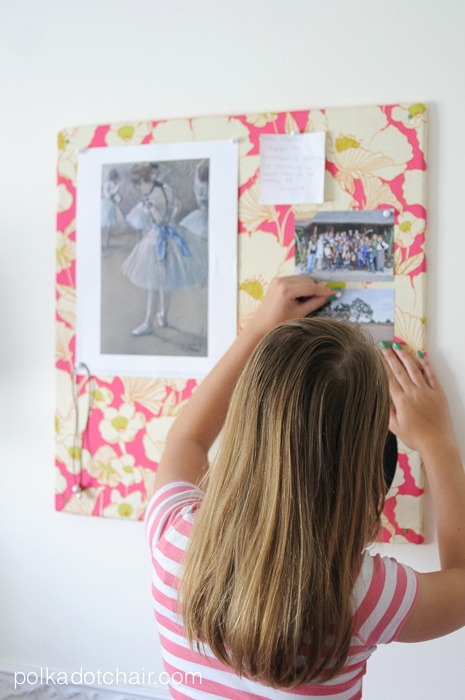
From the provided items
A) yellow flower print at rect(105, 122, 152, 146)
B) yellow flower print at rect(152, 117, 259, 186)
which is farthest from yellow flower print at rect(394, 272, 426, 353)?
yellow flower print at rect(105, 122, 152, 146)

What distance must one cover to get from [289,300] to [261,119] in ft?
1.16

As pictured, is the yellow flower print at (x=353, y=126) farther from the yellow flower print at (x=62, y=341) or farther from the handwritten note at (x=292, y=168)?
the yellow flower print at (x=62, y=341)

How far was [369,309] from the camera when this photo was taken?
117 centimetres

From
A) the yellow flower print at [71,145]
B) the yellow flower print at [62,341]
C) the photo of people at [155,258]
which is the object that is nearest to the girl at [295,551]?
the photo of people at [155,258]

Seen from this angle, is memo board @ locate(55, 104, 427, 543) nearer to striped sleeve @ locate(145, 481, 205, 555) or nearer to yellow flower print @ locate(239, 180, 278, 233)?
yellow flower print @ locate(239, 180, 278, 233)

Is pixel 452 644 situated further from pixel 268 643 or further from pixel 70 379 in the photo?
pixel 70 379

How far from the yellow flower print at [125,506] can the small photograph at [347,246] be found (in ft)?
1.83

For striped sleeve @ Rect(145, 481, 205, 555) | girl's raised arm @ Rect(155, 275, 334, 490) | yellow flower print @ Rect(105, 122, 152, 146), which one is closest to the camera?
striped sleeve @ Rect(145, 481, 205, 555)

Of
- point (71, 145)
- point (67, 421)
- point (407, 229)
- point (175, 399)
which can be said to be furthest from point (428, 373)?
point (71, 145)

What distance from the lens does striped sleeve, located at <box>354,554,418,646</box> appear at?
716 millimetres

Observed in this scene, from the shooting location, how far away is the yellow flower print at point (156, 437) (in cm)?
128

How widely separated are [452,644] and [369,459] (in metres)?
0.62

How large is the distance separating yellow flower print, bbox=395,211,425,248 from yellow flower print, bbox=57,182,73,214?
67 cm

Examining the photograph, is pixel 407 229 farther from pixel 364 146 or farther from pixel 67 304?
pixel 67 304
